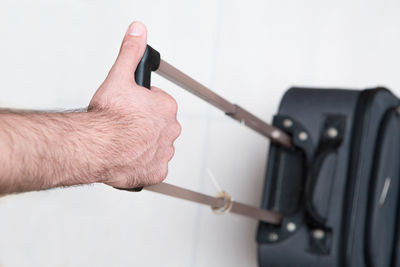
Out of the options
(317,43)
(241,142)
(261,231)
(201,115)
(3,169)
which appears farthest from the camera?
(317,43)

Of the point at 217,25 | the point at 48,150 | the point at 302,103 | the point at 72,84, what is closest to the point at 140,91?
the point at 48,150

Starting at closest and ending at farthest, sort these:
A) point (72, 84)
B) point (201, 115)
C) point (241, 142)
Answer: point (72, 84)
point (201, 115)
point (241, 142)

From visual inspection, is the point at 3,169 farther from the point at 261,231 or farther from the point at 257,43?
the point at 257,43

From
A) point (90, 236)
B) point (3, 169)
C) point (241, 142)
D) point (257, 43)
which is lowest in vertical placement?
point (90, 236)

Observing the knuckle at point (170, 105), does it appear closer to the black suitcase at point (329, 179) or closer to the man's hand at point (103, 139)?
the man's hand at point (103, 139)

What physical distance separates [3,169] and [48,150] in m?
0.06

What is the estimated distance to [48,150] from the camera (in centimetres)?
64

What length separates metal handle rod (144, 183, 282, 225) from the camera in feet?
3.02

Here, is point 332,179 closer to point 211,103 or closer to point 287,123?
point 287,123

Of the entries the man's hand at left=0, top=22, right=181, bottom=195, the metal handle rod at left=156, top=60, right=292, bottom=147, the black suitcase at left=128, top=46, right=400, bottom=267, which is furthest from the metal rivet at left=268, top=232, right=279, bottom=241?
the man's hand at left=0, top=22, right=181, bottom=195

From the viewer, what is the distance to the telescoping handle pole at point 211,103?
805 millimetres

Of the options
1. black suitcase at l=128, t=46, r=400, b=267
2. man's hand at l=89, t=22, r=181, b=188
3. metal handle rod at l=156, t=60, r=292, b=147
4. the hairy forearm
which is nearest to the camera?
the hairy forearm

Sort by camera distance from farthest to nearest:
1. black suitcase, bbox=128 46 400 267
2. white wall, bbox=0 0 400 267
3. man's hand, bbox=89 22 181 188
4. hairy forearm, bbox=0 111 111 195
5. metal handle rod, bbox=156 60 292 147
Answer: black suitcase, bbox=128 46 400 267 < white wall, bbox=0 0 400 267 < metal handle rod, bbox=156 60 292 147 < man's hand, bbox=89 22 181 188 < hairy forearm, bbox=0 111 111 195

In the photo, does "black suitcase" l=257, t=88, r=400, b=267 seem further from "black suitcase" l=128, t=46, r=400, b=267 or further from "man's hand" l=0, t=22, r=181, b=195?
"man's hand" l=0, t=22, r=181, b=195
